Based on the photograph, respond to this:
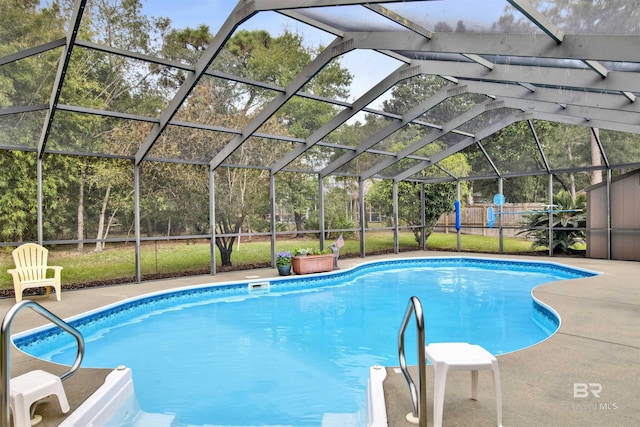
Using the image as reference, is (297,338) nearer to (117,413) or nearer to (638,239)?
(117,413)

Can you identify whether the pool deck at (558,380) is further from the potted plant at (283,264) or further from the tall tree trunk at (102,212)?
the potted plant at (283,264)

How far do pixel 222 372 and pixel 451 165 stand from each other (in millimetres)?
10869

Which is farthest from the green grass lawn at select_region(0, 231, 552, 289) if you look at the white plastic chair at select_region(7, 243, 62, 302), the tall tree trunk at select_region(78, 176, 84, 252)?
the white plastic chair at select_region(7, 243, 62, 302)

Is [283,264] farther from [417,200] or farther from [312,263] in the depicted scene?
[417,200]

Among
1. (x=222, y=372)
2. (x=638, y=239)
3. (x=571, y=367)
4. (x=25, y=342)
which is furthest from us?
(x=638, y=239)

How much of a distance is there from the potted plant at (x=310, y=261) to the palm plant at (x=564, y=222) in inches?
251

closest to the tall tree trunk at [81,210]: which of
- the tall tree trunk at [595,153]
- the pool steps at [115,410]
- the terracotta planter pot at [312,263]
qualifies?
the terracotta planter pot at [312,263]

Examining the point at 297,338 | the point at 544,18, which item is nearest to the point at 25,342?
the point at 297,338

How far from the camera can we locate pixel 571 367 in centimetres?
334

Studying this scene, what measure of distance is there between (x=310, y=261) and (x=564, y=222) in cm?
756

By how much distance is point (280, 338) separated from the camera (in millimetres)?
5441

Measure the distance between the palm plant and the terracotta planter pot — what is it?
638 cm

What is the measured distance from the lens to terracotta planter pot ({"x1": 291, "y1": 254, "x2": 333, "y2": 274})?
30.1 feet

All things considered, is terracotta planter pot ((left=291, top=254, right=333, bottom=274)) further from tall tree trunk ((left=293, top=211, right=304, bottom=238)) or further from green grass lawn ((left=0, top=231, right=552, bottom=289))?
tall tree trunk ((left=293, top=211, right=304, bottom=238))
